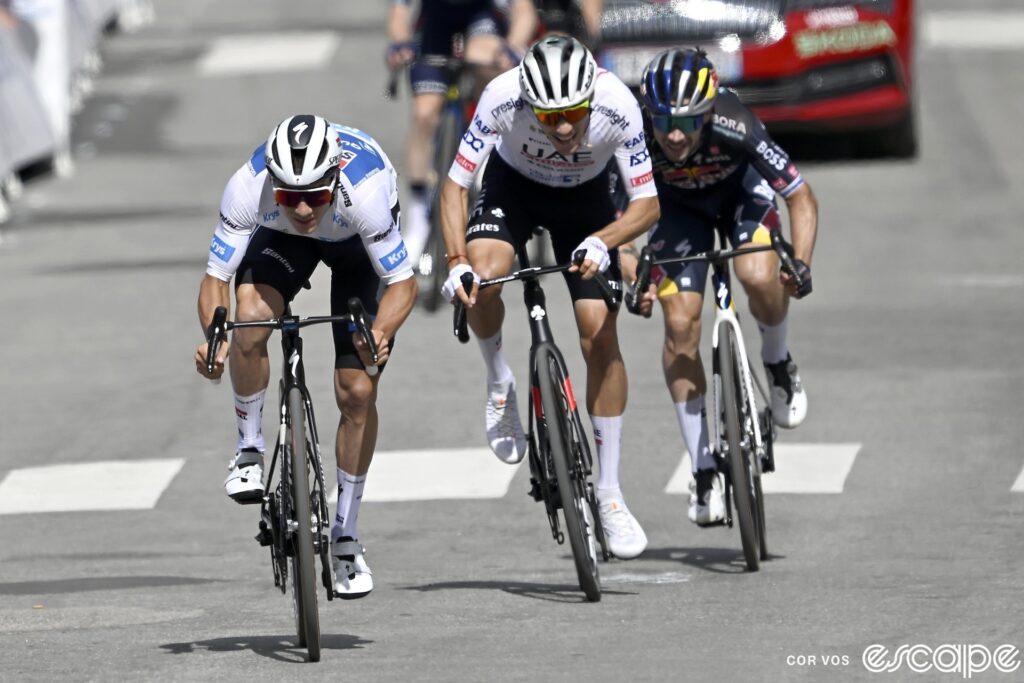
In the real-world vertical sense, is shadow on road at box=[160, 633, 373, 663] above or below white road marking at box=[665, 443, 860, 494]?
above

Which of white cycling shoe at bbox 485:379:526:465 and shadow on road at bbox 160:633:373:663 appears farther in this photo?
white cycling shoe at bbox 485:379:526:465

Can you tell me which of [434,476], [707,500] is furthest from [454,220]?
[434,476]

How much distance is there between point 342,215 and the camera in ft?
28.3

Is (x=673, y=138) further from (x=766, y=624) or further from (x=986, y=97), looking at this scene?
(x=986, y=97)

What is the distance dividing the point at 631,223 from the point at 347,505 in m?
1.58

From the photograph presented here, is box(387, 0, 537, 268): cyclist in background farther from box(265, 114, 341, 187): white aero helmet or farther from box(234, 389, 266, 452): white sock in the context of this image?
box(265, 114, 341, 187): white aero helmet

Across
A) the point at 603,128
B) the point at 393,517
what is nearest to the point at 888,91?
the point at 393,517

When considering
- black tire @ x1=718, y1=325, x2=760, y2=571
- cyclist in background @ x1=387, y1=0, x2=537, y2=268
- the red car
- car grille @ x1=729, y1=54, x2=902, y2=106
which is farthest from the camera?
car grille @ x1=729, y1=54, x2=902, y2=106

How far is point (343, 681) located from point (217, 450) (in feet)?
16.9

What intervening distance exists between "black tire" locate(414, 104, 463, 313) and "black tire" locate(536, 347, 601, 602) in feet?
18.0

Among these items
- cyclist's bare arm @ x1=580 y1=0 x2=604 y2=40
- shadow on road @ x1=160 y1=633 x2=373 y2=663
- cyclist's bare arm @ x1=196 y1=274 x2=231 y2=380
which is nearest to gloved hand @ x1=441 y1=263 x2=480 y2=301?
cyclist's bare arm @ x1=196 y1=274 x2=231 y2=380

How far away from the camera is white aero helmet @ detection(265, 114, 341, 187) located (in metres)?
8.18
